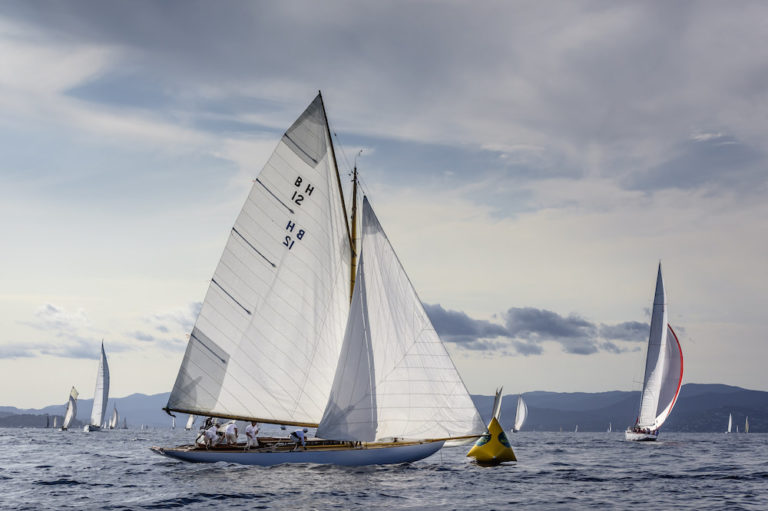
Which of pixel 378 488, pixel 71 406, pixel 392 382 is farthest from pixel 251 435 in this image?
pixel 71 406

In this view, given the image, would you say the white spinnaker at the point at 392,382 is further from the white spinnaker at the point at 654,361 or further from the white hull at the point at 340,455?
the white spinnaker at the point at 654,361

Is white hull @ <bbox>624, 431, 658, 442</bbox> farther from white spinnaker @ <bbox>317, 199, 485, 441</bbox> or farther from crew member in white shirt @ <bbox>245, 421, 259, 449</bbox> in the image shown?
crew member in white shirt @ <bbox>245, 421, 259, 449</bbox>

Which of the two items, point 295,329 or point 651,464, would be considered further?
point 651,464

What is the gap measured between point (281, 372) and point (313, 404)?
2.43m

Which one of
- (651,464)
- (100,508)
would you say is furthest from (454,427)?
(651,464)

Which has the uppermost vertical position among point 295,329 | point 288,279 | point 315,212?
point 315,212

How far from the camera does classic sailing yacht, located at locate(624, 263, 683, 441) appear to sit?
98.4 meters

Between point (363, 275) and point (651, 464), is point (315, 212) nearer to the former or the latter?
point (363, 275)

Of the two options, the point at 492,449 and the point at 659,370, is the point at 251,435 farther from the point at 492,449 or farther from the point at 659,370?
the point at 659,370

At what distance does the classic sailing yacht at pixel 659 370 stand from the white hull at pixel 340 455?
69305 mm

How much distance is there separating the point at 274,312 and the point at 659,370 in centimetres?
7516

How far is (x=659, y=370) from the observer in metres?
99.3

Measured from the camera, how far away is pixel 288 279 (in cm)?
3916

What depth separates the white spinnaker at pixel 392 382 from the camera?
3631cm
